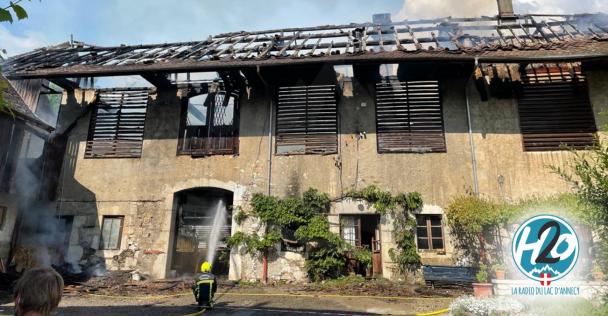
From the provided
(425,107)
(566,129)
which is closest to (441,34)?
(425,107)

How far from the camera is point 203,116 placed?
42.7ft

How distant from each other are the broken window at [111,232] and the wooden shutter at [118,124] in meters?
2.12

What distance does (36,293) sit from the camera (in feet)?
7.32

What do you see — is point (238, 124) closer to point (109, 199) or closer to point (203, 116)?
point (203, 116)

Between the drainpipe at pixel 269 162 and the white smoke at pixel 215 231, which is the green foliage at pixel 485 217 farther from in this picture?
the white smoke at pixel 215 231

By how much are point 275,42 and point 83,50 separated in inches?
297

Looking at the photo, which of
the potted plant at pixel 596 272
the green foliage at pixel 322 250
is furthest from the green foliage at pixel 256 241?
the potted plant at pixel 596 272

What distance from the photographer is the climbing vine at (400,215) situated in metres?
10.5

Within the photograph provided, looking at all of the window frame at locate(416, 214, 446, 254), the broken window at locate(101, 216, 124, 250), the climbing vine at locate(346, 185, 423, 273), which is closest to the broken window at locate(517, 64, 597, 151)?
the window frame at locate(416, 214, 446, 254)

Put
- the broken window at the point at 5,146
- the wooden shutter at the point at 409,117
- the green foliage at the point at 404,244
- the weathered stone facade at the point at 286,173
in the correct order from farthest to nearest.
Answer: the wooden shutter at the point at 409,117
the broken window at the point at 5,146
the weathered stone facade at the point at 286,173
the green foliage at the point at 404,244

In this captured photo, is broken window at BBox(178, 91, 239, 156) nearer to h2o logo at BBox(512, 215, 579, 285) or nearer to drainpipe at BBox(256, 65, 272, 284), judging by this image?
drainpipe at BBox(256, 65, 272, 284)

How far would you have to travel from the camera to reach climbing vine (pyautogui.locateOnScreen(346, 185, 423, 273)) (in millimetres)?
10461

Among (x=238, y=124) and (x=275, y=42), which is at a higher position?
(x=275, y=42)

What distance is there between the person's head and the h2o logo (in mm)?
4512
